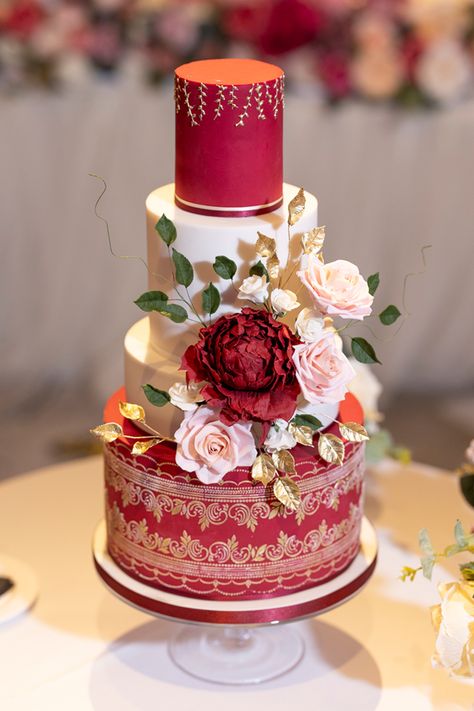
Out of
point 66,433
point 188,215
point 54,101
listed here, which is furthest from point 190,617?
point 54,101

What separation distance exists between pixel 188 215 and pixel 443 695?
28.4 inches

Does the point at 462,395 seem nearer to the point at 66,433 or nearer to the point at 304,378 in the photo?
the point at 66,433

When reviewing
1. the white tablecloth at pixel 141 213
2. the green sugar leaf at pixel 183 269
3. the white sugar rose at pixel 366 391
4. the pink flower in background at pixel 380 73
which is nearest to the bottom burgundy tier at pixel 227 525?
the green sugar leaf at pixel 183 269

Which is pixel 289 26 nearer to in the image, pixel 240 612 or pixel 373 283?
pixel 373 283

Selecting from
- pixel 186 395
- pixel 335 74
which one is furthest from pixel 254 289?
pixel 335 74

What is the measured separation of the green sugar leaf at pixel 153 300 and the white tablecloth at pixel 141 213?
183 centimetres

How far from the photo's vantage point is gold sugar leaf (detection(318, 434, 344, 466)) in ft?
4.60

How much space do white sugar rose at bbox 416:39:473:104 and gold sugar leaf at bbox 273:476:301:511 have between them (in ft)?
6.54

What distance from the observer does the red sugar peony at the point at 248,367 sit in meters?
1.31

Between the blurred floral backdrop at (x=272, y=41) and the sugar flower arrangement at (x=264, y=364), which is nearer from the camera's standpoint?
the sugar flower arrangement at (x=264, y=364)

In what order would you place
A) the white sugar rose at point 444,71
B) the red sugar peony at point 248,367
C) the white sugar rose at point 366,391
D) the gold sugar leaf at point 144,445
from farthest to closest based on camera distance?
the white sugar rose at point 444,71, the white sugar rose at point 366,391, the gold sugar leaf at point 144,445, the red sugar peony at point 248,367

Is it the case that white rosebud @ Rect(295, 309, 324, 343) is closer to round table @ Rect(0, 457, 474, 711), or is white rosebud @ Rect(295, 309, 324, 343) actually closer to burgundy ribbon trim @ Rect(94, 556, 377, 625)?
burgundy ribbon trim @ Rect(94, 556, 377, 625)

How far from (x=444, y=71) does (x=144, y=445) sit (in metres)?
2.03

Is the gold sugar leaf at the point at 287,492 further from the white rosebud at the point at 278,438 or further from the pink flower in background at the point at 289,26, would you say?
the pink flower in background at the point at 289,26
